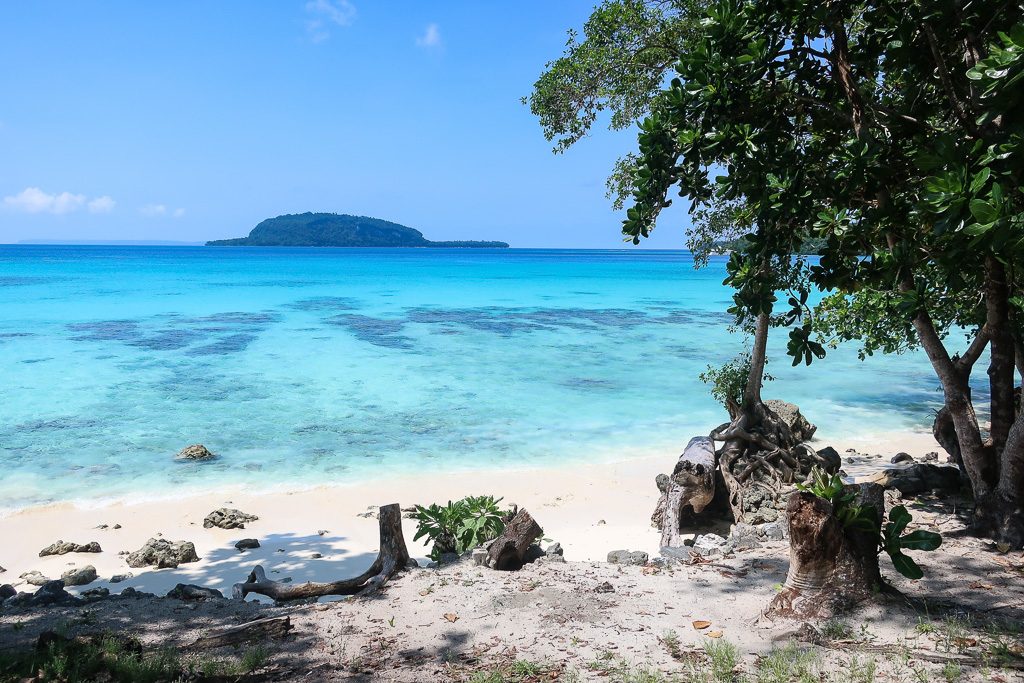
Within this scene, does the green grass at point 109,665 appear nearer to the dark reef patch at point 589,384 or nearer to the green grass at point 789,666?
the green grass at point 789,666

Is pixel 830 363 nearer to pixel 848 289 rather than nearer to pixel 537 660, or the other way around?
pixel 848 289

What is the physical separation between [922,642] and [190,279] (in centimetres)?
7190

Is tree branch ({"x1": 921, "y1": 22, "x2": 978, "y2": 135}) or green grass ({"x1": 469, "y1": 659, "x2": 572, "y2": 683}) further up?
tree branch ({"x1": 921, "y1": 22, "x2": 978, "y2": 135})

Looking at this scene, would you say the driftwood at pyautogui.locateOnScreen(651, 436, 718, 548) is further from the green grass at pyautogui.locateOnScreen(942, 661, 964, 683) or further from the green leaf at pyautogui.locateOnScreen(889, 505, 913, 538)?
the green grass at pyautogui.locateOnScreen(942, 661, 964, 683)

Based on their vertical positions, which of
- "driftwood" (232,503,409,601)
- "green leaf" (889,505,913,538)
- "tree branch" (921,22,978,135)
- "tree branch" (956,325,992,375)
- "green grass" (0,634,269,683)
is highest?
"tree branch" (921,22,978,135)

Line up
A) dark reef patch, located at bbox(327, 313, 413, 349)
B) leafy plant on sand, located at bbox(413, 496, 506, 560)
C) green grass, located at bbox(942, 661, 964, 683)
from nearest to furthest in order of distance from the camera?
1. green grass, located at bbox(942, 661, 964, 683)
2. leafy plant on sand, located at bbox(413, 496, 506, 560)
3. dark reef patch, located at bbox(327, 313, 413, 349)

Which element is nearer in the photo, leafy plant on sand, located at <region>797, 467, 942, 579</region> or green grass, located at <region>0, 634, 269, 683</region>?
green grass, located at <region>0, 634, 269, 683</region>

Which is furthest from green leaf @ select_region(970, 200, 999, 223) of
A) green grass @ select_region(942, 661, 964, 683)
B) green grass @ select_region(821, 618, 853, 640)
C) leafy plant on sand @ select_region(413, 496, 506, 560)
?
leafy plant on sand @ select_region(413, 496, 506, 560)

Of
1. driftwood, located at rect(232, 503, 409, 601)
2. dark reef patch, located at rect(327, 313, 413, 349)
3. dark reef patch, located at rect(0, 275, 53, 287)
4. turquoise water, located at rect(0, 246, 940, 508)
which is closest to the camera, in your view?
driftwood, located at rect(232, 503, 409, 601)

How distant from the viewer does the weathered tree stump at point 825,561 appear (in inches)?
193

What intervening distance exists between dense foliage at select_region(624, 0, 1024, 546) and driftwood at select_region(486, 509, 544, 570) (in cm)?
290

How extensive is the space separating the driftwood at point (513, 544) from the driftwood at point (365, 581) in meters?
0.83

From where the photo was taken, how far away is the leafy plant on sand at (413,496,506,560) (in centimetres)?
764

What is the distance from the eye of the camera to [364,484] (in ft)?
39.5
